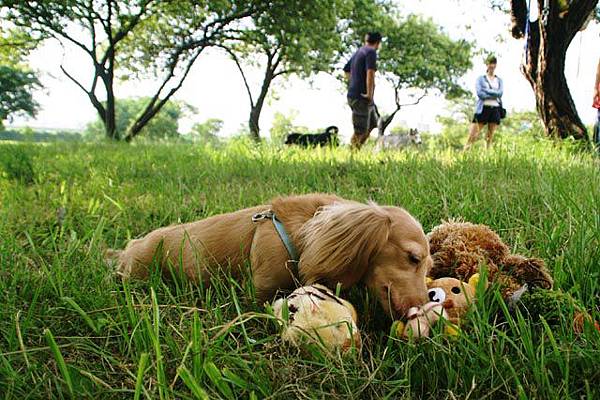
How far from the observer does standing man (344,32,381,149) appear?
7.57 m

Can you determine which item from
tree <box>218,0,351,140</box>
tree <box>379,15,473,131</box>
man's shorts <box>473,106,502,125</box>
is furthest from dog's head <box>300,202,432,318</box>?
tree <box>379,15,473,131</box>

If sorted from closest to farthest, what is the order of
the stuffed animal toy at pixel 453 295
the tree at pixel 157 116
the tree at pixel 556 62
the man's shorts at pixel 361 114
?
the stuffed animal toy at pixel 453 295 < the tree at pixel 556 62 < the man's shorts at pixel 361 114 < the tree at pixel 157 116

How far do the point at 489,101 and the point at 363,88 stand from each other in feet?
9.96

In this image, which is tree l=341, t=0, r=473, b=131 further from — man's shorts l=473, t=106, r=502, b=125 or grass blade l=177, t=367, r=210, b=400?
grass blade l=177, t=367, r=210, b=400

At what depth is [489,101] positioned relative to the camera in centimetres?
915

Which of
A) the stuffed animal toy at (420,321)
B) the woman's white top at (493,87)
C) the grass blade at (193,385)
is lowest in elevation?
the stuffed animal toy at (420,321)

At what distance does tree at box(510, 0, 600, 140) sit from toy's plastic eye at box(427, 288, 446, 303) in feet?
22.1

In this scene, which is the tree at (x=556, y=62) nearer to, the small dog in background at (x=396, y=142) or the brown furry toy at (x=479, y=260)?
the small dog in background at (x=396, y=142)

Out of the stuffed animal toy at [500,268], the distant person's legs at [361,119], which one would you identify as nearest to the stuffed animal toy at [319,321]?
the stuffed animal toy at [500,268]

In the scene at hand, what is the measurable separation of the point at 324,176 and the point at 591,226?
2497 mm

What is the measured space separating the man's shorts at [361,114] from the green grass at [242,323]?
4134 millimetres

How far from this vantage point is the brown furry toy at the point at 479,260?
1769 mm

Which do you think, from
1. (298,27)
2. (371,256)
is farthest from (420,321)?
(298,27)

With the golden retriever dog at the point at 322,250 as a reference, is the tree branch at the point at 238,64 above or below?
above
